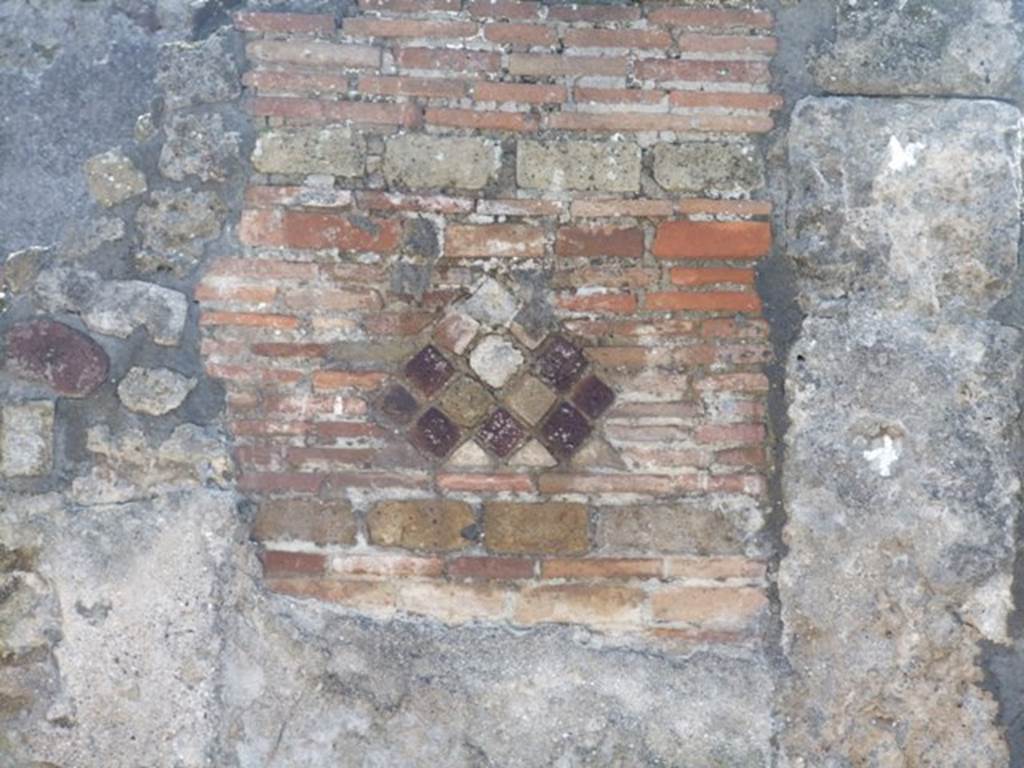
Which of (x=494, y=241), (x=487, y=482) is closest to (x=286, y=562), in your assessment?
(x=487, y=482)

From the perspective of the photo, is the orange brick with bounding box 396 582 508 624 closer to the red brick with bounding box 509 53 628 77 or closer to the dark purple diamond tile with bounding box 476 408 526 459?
the dark purple diamond tile with bounding box 476 408 526 459

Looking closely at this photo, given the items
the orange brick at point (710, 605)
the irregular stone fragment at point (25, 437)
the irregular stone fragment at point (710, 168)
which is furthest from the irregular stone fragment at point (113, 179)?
the orange brick at point (710, 605)

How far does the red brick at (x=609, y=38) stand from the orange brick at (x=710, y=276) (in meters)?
0.52

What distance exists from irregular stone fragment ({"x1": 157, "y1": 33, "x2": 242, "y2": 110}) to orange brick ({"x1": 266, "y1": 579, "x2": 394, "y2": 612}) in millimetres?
1116

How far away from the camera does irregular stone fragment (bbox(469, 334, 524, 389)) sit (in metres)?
2.91

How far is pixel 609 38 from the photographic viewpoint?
2902 millimetres

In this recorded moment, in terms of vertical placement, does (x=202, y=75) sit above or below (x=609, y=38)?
below

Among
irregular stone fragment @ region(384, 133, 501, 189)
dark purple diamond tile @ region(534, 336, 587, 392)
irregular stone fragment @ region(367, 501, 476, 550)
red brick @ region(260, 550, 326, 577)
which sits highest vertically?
irregular stone fragment @ region(384, 133, 501, 189)

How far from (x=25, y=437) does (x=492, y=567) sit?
110 centimetres

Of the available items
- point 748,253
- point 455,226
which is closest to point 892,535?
point 748,253

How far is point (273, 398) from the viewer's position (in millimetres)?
2916

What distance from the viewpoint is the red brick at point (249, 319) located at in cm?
289

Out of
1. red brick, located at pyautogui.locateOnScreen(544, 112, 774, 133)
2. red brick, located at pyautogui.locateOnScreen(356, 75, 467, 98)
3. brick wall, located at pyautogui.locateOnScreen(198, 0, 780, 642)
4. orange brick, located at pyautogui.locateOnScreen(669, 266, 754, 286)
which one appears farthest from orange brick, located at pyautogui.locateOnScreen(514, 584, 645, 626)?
red brick, located at pyautogui.locateOnScreen(356, 75, 467, 98)

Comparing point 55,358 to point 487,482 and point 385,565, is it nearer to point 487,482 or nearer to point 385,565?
point 385,565
